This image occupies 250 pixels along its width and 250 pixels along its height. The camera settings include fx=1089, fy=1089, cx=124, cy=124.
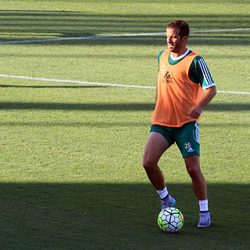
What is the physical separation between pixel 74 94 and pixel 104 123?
2461mm

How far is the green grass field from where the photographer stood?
10633 millimetres

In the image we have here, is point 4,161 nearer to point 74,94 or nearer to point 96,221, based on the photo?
point 96,221

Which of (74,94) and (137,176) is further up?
(74,94)

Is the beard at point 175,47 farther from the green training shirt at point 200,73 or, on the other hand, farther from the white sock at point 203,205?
the white sock at point 203,205

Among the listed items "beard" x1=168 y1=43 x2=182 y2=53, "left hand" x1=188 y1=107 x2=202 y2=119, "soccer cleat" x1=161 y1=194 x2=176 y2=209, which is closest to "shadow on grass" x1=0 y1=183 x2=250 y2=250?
"soccer cleat" x1=161 y1=194 x2=176 y2=209

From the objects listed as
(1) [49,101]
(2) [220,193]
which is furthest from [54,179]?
(1) [49,101]

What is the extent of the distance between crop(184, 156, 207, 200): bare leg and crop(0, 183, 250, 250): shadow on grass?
330 millimetres

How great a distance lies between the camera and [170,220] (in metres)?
10.5

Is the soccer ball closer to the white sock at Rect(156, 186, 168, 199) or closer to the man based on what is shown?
the man

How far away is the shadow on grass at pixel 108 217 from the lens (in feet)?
33.3

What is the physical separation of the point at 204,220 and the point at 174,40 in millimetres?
1814

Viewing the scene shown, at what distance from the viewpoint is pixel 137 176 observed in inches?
520

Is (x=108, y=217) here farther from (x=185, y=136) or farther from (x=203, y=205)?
(x=185, y=136)

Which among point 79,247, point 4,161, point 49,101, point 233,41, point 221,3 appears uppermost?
point 221,3
